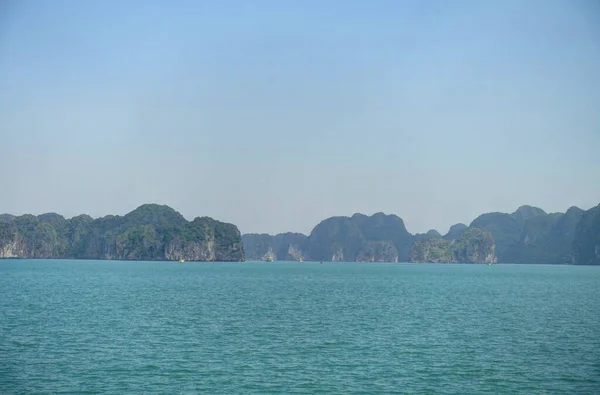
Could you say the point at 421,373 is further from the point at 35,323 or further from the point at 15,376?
the point at 35,323

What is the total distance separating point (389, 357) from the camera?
45719mm

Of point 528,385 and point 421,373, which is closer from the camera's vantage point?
point 528,385

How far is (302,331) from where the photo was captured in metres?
58.0

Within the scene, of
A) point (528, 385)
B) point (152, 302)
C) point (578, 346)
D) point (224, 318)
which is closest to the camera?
point (528, 385)

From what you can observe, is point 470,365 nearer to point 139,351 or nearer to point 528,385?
point 528,385

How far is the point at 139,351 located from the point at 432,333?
25.4 metres

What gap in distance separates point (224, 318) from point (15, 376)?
101ft

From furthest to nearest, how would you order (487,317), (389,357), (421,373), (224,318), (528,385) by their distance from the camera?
(487,317) → (224,318) → (389,357) → (421,373) → (528,385)

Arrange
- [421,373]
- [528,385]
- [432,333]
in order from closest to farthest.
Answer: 1. [528,385]
2. [421,373]
3. [432,333]

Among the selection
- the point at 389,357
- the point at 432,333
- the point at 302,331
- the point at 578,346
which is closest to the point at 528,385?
the point at 389,357

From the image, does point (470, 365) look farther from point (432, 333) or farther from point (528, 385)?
point (432, 333)

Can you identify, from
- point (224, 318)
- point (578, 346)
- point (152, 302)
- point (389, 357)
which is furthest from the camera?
point (152, 302)

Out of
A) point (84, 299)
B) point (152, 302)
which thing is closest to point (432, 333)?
point (152, 302)

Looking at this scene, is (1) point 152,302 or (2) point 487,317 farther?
(1) point 152,302
